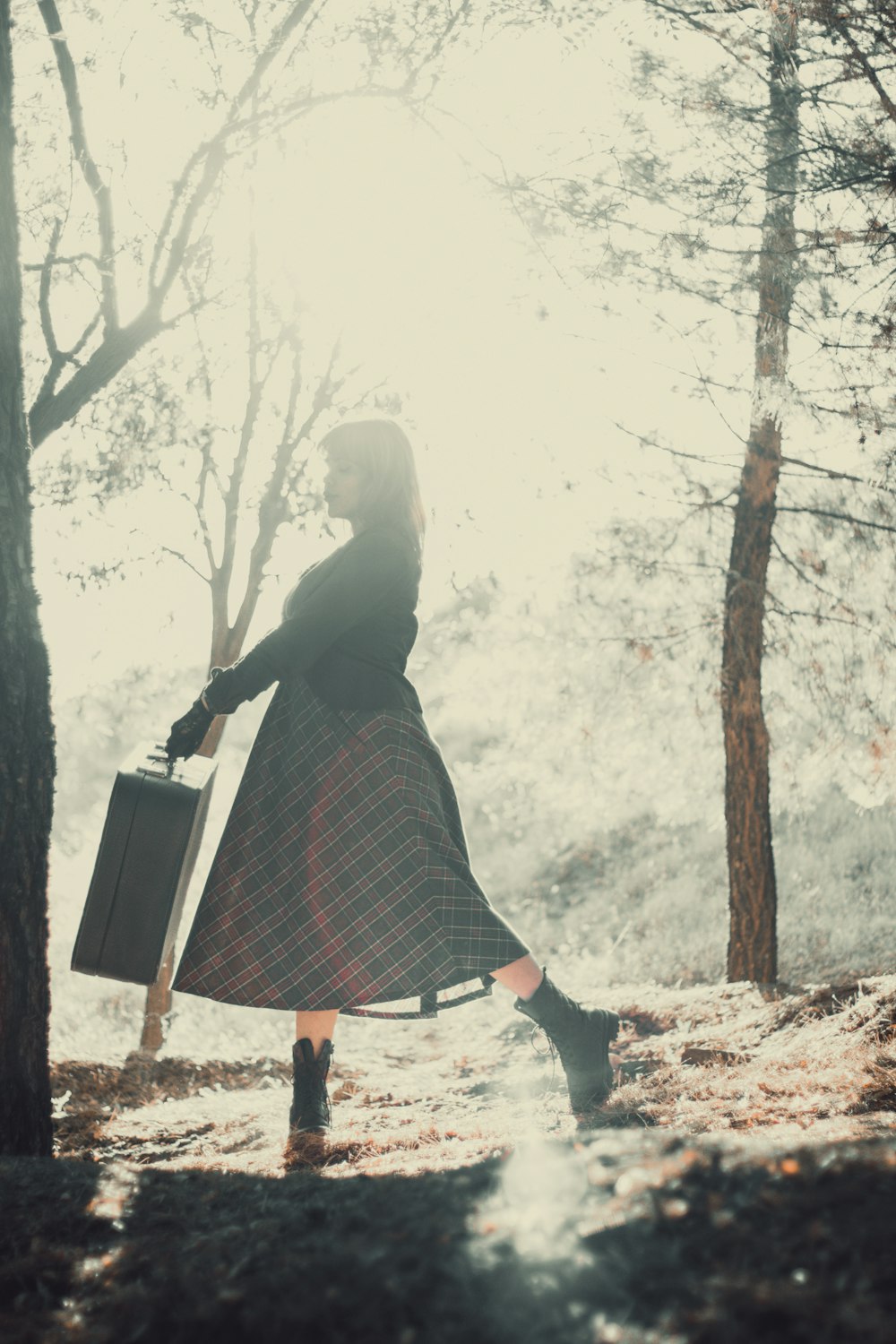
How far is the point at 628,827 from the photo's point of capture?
14.5m

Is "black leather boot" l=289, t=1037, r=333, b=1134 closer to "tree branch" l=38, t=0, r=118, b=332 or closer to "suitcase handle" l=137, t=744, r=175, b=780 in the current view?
"suitcase handle" l=137, t=744, r=175, b=780

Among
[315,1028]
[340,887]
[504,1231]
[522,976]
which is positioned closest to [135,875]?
[340,887]

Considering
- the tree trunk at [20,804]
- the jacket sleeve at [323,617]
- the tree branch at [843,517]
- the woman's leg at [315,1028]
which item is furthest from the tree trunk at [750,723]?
the tree trunk at [20,804]

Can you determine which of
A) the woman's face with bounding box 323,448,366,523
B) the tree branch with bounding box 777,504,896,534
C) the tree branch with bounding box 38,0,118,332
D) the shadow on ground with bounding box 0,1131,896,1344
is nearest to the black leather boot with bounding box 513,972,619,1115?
the shadow on ground with bounding box 0,1131,896,1344

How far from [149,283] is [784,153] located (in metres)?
3.28

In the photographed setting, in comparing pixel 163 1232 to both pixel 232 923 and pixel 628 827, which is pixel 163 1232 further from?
pixel 628 827

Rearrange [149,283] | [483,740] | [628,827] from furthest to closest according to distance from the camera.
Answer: [483,740]
[628,827]
[149,283]

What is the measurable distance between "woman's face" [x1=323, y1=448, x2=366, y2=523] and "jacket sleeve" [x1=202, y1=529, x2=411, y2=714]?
0.14m

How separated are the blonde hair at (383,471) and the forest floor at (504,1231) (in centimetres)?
186

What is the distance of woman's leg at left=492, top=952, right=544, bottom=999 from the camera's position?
126 inches

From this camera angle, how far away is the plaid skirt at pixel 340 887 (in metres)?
3.16

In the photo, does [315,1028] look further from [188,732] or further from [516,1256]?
[516,1256]

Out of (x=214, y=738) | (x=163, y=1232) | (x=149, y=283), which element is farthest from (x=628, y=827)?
(x=163, y=1232)

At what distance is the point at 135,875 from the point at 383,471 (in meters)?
1.46
